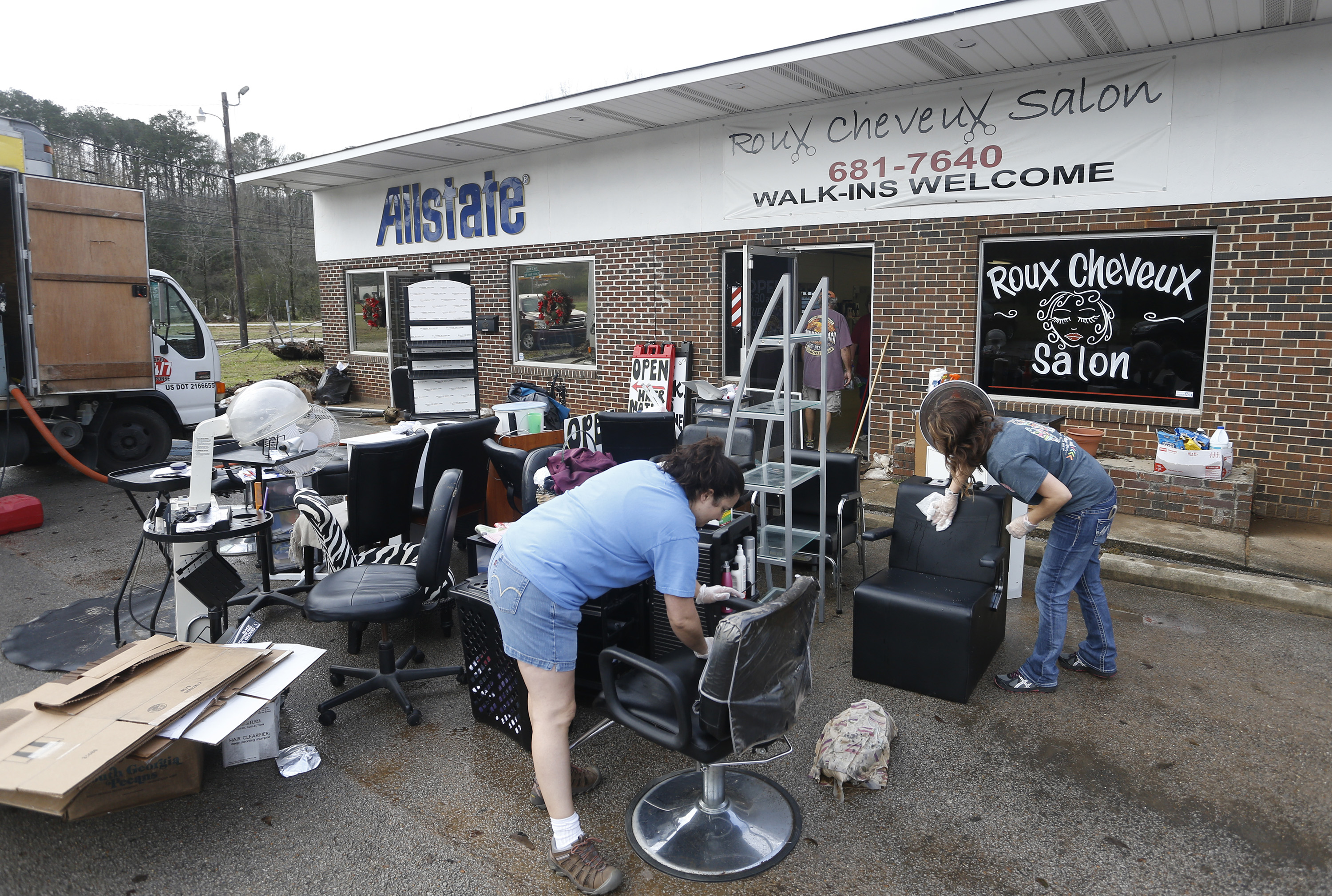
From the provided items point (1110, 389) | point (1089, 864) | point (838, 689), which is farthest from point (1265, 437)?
point (1089, 864)

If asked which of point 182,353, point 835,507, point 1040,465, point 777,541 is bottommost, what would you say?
point 777,541

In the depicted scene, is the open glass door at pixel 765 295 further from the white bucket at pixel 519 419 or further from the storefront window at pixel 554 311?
the storefront window at pixel 554 311

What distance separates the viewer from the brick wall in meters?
5.88

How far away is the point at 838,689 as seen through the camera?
3945 mm

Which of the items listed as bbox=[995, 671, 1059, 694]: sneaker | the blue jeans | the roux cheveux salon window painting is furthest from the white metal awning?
bbox=[995, 671, 1059, 694]: sneaker

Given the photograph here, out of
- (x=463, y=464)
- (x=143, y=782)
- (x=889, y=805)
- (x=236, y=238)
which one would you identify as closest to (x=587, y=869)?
(x=889, y=805)

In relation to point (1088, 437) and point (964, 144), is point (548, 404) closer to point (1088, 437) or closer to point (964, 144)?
point (964, 144)

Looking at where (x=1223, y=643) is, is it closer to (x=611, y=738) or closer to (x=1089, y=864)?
(x=1089, y=864)

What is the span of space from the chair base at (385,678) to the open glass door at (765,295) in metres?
4.01

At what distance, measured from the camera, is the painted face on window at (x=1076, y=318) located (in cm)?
664

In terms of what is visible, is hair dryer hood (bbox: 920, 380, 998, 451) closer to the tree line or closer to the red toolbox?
the red toolbox

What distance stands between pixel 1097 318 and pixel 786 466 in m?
3.63

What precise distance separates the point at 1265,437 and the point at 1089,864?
4835 mm

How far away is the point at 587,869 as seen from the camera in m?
2.58
